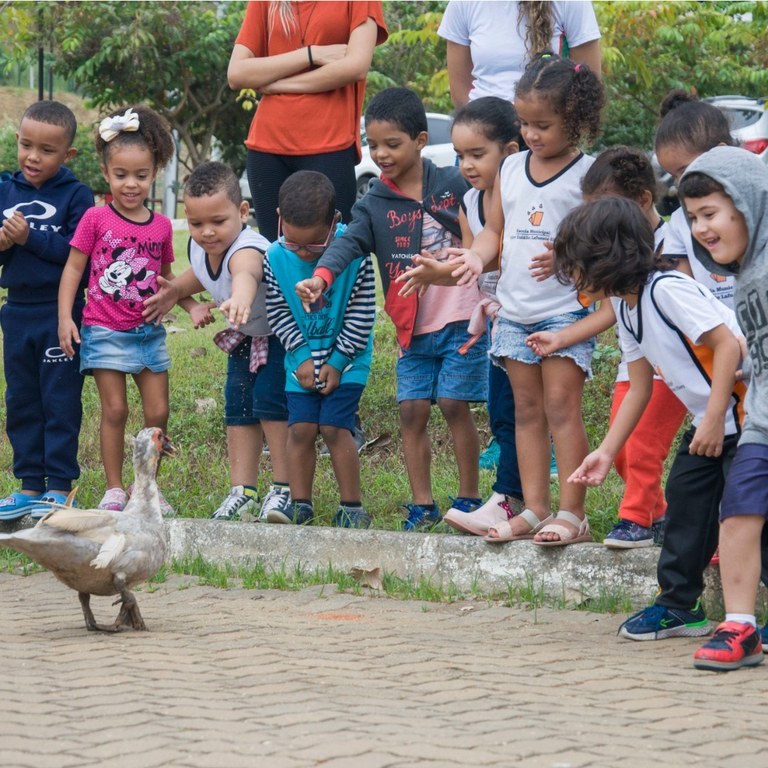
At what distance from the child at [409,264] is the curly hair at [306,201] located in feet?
0.52

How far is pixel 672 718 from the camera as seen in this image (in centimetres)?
383

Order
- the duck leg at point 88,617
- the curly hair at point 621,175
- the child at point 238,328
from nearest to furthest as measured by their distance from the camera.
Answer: the duck leg at point 88,617
the curly hair at point 621,175
the child at point 238,328

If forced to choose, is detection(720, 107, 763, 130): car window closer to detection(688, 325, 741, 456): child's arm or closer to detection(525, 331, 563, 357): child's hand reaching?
detection(525, 331, 563, 357): child's hand reaching

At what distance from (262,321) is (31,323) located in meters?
1.32

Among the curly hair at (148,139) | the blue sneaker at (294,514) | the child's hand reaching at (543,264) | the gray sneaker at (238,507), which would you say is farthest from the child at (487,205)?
the curly hair at (148,139)

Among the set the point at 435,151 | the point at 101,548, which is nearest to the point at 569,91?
the point at 101,548

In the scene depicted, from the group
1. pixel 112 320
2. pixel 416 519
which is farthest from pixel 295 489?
pixel 112 320

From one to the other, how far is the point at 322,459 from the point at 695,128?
10.9 feet

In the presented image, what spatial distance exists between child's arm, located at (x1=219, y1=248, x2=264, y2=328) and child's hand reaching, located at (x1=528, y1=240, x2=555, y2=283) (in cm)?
138

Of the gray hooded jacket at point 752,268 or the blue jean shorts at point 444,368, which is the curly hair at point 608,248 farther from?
the blue jean shorts at point 444,368

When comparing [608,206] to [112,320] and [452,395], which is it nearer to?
[452,395]

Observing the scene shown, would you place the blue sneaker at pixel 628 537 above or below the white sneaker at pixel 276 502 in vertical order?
below

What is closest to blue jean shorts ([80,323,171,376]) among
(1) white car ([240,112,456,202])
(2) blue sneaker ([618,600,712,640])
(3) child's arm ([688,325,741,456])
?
(2) blue sneaker ([618,600,712,640])

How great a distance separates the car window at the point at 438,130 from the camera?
2488 centimetres
